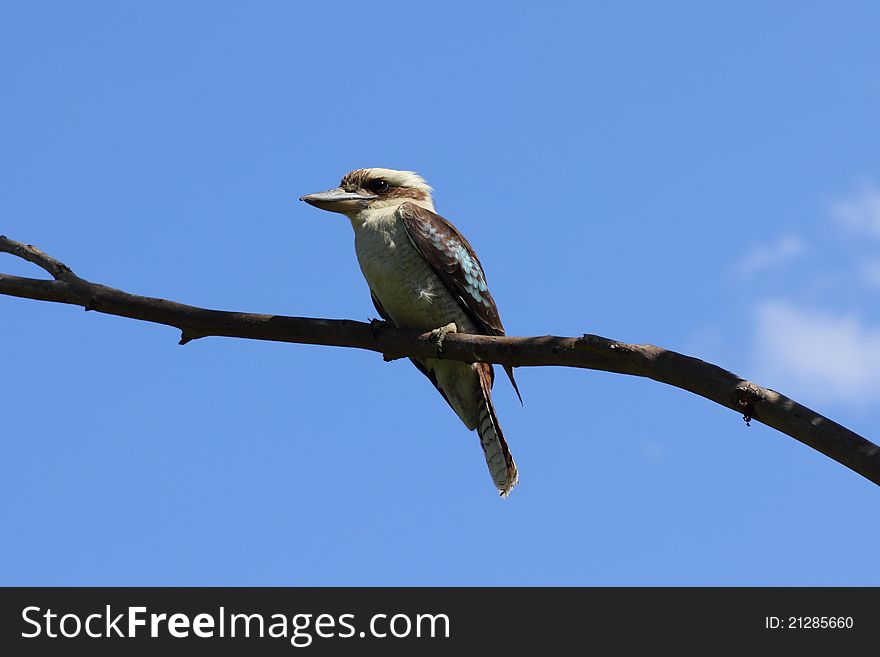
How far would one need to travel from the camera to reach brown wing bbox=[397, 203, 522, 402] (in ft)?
18.7

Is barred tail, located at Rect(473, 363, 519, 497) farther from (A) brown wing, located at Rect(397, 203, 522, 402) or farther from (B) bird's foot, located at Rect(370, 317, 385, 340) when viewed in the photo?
(B) bird's foot, located at Rect(370, 317, 385, 340)

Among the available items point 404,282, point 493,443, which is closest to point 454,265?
point 404,282

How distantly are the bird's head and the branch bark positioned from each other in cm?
128

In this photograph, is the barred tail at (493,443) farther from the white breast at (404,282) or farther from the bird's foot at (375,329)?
the bird's foot at (375,329)

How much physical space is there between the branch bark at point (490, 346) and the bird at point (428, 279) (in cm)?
75

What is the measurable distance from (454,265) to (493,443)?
1.03 m

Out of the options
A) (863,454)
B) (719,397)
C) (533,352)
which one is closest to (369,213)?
(533,352)

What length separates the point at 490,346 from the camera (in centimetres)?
432

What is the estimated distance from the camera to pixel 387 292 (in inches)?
227

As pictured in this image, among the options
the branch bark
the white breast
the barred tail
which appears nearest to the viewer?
the branch bark

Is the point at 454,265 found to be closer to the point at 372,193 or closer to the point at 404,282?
the point at 404,282

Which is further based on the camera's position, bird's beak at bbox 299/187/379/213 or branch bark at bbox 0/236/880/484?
bird's beak at bbox 299/187/379/213

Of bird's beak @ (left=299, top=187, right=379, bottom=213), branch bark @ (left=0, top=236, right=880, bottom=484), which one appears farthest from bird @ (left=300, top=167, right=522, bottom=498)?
branch bark @ (left=0, top=236, right=880, bottom=484)

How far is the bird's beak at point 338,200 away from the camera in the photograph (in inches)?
235
